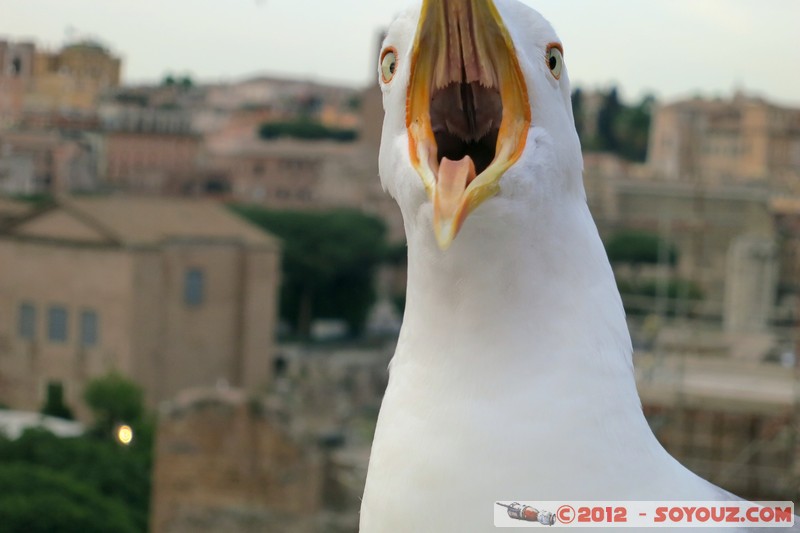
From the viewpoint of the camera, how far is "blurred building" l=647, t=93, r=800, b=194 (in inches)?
561

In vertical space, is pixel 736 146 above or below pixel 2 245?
above

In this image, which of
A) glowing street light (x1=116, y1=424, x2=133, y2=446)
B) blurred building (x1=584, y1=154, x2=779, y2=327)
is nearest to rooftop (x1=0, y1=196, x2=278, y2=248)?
glowing street light (x1=116, y1=424, x2=133, y2=446)

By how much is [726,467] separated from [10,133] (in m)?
10.3

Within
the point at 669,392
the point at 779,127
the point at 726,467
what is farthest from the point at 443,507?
the point at 779,127

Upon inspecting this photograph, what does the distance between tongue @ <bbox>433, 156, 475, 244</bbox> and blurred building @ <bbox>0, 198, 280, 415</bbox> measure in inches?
528

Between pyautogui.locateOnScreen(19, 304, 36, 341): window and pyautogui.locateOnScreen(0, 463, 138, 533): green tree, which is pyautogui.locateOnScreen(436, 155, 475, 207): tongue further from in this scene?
pyautogui.locateOnScreen(19, 304, 36, 341): window

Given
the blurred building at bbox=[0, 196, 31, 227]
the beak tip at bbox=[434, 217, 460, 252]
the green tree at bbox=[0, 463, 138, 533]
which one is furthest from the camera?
the blurred building at bbox=[0, 196, 31, 227]

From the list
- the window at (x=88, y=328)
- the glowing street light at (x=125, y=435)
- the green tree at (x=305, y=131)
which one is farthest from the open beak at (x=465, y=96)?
the green tree at (x=305, y=131)

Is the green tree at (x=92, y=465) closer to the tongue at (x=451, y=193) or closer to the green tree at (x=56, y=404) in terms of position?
the green tree at (x=56, y=404)

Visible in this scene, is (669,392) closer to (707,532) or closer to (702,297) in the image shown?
(707,532)

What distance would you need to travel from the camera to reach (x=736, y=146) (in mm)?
21594

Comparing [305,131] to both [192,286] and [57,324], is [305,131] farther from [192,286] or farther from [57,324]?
[57,324]

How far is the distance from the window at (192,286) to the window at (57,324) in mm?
1330

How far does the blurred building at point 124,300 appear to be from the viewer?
14672mm
